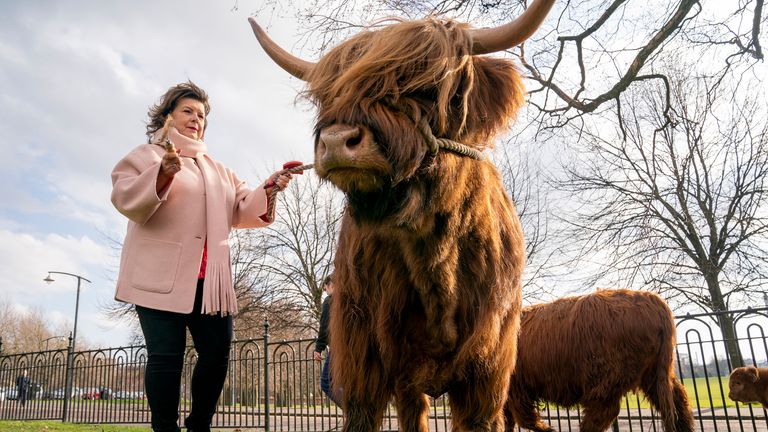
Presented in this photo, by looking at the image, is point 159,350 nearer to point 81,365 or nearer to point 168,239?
point 168,239

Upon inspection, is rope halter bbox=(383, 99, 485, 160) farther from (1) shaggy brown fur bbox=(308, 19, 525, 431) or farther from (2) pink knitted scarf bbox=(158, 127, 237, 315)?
(2) pink knitted scarf bbox=(158, 127, 237, 315)

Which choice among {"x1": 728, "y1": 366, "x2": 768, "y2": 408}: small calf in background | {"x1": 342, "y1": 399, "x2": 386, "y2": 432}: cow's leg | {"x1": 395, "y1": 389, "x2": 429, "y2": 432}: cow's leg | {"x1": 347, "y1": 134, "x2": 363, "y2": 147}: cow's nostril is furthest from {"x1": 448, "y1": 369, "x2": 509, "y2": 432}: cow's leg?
{"x1": 728, "y1": 366, "x2": 768, "y2": 408}: small calf in background

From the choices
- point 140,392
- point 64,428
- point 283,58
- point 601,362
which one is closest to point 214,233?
point 283,58

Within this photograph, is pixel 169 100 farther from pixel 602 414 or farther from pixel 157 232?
pixel 602 414

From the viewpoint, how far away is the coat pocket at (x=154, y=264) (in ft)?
8.73

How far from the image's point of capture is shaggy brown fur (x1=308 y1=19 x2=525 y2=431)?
6.21ft

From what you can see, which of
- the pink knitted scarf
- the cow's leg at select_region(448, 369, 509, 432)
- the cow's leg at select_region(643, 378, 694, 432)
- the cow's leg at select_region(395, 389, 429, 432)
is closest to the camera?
the cow's leg at select_region(448, 369, 509, 432)

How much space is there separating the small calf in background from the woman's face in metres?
7.40

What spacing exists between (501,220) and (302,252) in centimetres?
1922

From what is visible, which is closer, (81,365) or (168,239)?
(168,239)

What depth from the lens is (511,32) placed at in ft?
7.06

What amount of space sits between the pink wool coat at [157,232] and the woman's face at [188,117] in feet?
0.56

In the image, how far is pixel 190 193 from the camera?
2.92m

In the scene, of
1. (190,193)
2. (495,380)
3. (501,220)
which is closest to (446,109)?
(501,220)
